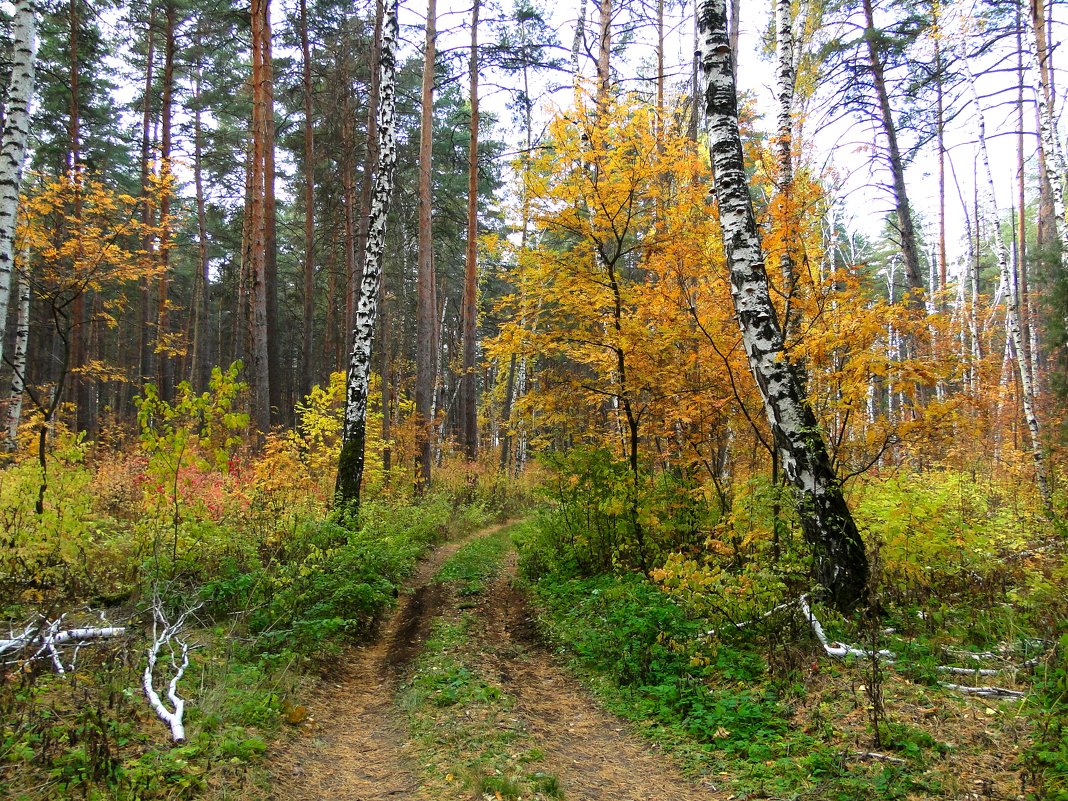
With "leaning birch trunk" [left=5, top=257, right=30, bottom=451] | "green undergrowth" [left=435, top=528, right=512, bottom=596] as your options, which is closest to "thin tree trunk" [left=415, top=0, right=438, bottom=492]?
"green undergrowth" [left=435, top=528, right=512, bottom=596]

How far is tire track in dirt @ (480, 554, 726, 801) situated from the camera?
389cm

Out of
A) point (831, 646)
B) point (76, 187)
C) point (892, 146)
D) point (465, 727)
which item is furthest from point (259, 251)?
point (892, 146)

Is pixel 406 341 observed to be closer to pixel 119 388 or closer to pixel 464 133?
pixel 464 133

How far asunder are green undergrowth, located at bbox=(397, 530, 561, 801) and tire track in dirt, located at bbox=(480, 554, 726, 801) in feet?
0.50

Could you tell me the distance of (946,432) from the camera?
19.3 feet

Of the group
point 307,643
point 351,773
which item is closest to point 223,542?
point 307,643

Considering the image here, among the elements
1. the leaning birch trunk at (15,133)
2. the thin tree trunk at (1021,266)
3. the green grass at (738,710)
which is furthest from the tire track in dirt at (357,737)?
the thin tree trunk at (1021,266)

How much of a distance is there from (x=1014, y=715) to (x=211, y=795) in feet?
16.3

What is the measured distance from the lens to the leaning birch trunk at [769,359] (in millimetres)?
5477

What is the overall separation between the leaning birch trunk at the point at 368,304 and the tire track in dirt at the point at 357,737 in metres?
3.26

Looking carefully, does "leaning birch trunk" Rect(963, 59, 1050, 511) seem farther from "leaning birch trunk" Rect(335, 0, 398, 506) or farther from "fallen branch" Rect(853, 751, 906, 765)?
"leaning birch trunk" Rect(335, 0, 398, 506)

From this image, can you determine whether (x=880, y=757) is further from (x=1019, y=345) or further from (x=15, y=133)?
(x=1019, y=345)

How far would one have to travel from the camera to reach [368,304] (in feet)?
32.9

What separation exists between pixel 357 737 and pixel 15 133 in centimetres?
671
